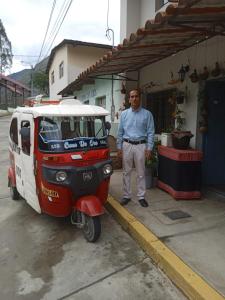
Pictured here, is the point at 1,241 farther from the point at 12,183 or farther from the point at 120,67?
the point at 120,67

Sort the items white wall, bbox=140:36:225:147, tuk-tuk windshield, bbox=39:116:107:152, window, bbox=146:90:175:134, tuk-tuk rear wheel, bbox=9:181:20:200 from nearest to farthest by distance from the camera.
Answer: tuk-tuk windshield, bbox=39:116:107:152 → white wall, bbox=140:36:225:147 → tuk-tuk rear wheel, bbox=9:181:20:200 → window, bbox=146:90:175:134

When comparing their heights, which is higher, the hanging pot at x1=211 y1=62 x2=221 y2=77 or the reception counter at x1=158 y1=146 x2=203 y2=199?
the hanging pot at x1=211 y1=62 x2=221 y2=77

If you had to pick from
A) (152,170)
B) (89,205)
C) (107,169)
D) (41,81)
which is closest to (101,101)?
(152,170)

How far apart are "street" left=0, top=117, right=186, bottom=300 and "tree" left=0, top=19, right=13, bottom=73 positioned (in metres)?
52.9

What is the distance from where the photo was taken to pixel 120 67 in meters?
8.35

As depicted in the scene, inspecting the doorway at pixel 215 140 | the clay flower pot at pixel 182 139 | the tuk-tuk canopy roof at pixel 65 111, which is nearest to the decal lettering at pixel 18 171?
the tuk-tuk canopy roof at pixel 65 111

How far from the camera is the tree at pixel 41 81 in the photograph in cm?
3959

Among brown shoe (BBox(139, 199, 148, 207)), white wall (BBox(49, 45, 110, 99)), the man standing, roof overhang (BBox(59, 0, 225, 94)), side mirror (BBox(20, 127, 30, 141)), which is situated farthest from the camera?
white wall (BBox(49, 45, 110, 99))

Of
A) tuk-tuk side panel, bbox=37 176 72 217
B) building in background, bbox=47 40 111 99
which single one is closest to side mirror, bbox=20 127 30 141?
tuk-tuk side panel, bbox=37 176 72 217

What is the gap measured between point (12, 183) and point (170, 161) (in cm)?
302

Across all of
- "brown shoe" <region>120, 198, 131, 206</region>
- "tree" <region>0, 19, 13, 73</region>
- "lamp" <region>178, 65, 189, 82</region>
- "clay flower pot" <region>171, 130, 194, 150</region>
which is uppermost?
"tree" <region>0, 19, 13, 73</region>

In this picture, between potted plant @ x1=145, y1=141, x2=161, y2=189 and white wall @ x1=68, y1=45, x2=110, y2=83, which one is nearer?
potted plant @ x1=145, y1=141, x2=161, y2=189

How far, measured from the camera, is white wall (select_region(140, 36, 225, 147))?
235 inches

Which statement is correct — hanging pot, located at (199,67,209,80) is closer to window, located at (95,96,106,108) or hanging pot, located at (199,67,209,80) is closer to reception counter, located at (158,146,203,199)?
reception counter, located at (158,146,203,199)
